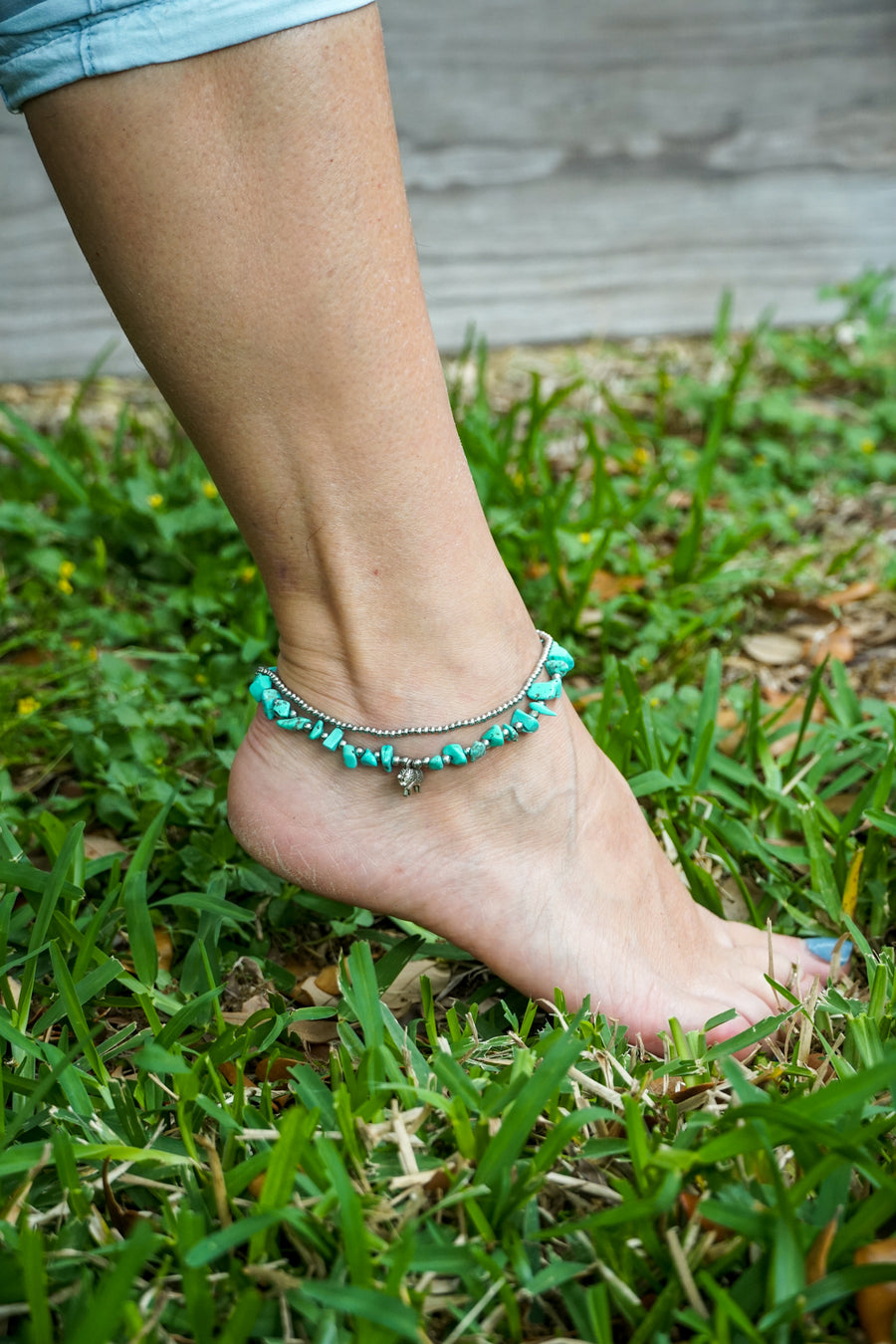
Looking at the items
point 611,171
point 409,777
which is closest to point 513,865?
point 409,777

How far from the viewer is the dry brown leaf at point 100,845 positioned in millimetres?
1232

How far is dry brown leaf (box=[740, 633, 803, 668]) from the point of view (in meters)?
1.62

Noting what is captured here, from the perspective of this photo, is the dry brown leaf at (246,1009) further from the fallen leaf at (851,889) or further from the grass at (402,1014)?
the fallen leaf at (851,889)

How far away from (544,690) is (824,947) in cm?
43

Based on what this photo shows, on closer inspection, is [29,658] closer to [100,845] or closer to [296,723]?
[100,845]

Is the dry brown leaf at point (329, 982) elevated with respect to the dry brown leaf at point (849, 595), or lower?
lower

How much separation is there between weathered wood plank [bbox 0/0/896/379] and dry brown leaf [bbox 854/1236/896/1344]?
7.18ft

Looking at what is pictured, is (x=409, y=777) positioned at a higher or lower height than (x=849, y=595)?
higher

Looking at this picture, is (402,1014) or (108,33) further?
(402,1014)

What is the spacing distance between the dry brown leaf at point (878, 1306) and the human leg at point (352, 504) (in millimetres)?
339

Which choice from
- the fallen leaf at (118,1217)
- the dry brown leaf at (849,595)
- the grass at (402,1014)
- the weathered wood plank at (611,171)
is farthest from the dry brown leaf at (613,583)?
the fallen leaf at (118,1217)

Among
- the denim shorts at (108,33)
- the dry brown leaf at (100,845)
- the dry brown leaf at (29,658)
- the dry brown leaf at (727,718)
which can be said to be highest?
the denim shorts at (108,33)

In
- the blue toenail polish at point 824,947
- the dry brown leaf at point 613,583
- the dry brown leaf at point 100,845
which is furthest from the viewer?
the dry brown leaf at point 613,583

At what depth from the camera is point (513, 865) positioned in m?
1.04
